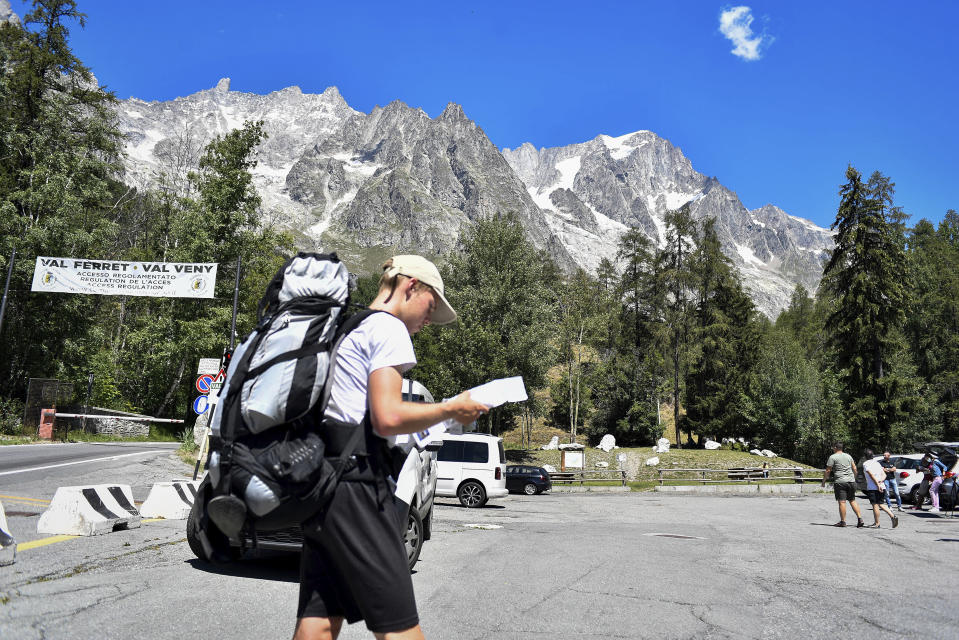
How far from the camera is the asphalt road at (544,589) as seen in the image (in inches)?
175

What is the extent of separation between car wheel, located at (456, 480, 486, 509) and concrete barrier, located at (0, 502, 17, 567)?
40.8 feet

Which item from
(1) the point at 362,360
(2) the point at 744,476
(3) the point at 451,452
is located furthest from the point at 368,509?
(2) the point at 744,476

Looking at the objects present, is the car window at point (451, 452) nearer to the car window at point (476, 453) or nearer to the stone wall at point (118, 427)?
the car window at point (476, 453)

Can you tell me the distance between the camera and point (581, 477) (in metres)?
30.3

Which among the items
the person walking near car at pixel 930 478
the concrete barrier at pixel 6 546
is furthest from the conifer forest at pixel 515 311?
the concrete barrier at pixel 6 546

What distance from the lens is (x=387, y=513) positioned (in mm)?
2098

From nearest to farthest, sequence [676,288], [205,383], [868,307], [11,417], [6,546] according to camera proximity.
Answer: [6,546]
[205,383]
[11,417]
[868,307]
[676,288]

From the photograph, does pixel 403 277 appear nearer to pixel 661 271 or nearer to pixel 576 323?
pixel 576 323

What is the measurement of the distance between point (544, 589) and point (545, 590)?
44 mm

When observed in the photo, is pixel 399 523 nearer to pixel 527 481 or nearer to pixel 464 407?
pixel 464 407

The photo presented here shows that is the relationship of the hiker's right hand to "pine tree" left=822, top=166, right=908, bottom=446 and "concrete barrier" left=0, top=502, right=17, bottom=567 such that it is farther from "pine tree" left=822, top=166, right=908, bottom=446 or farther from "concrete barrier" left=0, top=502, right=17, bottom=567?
"pine tree" left=822, top=166, right=908, bottom=446

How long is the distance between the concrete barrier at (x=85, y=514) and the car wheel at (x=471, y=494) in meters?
10.1

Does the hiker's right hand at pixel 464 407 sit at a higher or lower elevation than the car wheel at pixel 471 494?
higher

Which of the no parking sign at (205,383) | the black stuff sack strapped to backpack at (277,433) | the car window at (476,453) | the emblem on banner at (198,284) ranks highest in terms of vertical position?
the emblem on banner at (198,284)
